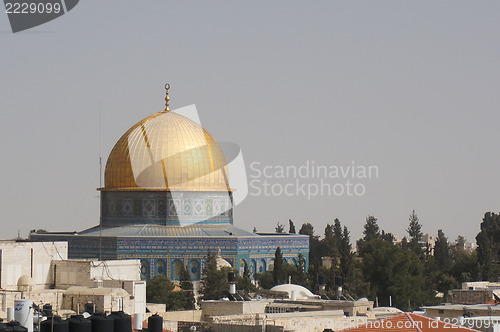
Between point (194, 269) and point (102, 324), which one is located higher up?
point (194, 269)

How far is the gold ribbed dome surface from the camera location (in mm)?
51125

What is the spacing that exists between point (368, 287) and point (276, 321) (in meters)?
16.4

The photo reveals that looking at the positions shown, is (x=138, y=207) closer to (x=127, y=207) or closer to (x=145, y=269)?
(x=127, y=207)

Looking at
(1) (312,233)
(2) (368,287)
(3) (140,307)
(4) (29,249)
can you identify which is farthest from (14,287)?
(1) (312,233)

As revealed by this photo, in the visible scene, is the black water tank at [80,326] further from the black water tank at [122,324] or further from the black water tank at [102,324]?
the black water tank at [122,324]

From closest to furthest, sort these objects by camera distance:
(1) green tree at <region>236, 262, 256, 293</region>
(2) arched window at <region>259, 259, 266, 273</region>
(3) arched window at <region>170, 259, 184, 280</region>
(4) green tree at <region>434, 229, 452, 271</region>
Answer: (1) green tree at <region>236, 262, 256, 293</region>
(3) arched window at <region>170, 259, 184, 280</region>
(2) arched window at <region>259, 259, 266, 273</region>
(4) green tree at <region>434, 229, 452, 271</region>

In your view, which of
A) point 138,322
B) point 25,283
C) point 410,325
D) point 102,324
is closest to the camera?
point 102,324

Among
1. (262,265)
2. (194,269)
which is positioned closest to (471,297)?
(194,269)

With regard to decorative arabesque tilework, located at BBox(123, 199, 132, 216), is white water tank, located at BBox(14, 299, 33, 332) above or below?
below

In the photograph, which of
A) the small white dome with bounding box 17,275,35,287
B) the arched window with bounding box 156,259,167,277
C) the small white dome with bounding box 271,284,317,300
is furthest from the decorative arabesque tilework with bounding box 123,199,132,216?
the small white dome with bounding box 17,275,35,287

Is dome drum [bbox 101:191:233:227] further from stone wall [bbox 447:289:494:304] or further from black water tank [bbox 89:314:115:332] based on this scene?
black water tank [bbox 89:314:115:332]

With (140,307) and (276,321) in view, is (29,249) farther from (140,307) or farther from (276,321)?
(276,321)

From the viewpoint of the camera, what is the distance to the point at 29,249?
116ft

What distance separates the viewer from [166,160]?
169ft
